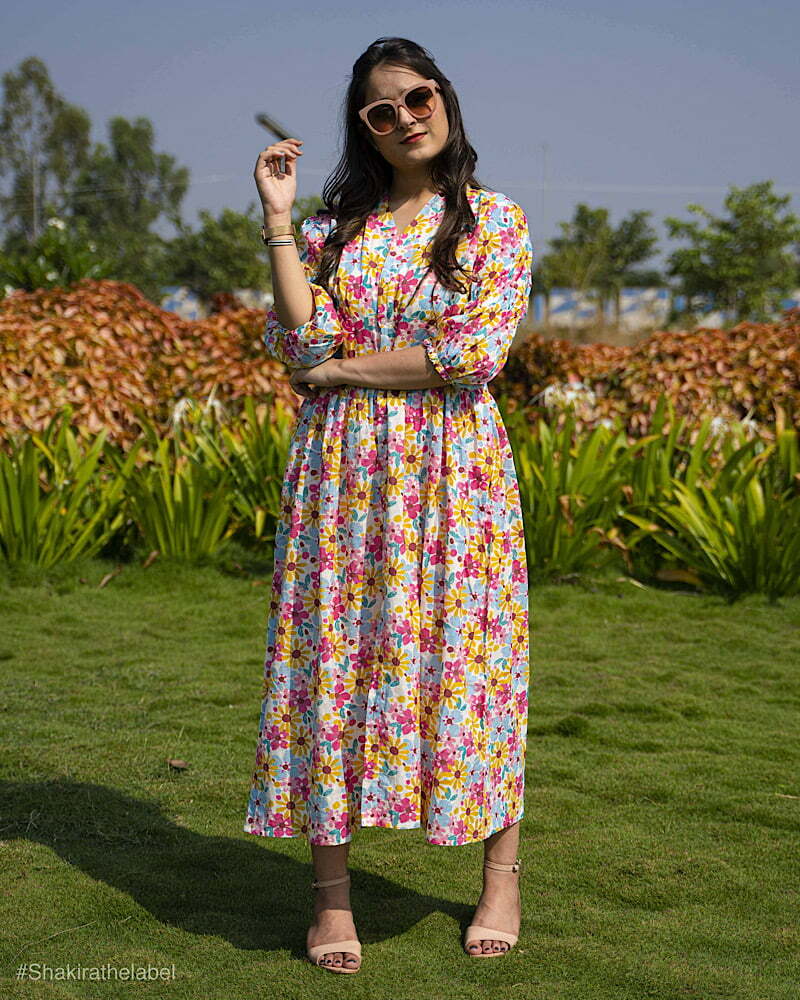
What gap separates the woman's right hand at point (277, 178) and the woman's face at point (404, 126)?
182mm

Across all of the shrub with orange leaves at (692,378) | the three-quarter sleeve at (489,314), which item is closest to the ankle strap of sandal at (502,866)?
the three-quarter sleeve at (489,314)

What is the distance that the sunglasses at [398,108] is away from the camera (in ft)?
7.74

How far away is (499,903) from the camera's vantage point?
2490 millimetres

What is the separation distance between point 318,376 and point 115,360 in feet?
16.5

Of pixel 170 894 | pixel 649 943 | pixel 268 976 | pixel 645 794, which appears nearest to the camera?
pixel 268 976

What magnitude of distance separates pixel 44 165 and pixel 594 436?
5091 centimetres

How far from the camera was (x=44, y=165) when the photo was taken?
5197 centimetres

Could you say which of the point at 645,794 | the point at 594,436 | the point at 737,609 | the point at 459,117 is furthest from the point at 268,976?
the point at 594,436

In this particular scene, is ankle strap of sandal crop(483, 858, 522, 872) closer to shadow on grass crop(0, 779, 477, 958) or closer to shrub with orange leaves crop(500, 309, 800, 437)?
shadow on grass crop(0, 779, 477, 958)

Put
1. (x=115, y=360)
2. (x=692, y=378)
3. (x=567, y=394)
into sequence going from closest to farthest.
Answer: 1. (x=115, y=360)
2. (x=692, y=378)
3. (x=567, y=394)

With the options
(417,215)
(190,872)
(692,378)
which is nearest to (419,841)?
(190,872)

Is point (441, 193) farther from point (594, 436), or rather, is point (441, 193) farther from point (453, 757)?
point (594, 436)

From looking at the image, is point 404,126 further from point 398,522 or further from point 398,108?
point 398,522

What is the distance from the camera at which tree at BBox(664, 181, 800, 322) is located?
92.7 feet
